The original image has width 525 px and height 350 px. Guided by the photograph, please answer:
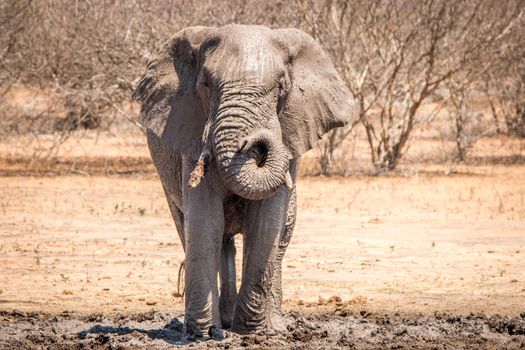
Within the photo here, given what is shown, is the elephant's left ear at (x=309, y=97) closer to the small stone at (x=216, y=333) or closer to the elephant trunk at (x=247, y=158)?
the elephant trunk at (x=247, y=158)

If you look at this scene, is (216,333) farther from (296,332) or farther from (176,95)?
(176,95)

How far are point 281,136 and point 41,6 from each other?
1448 centimetres

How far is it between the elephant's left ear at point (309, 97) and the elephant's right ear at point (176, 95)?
1.71 ft

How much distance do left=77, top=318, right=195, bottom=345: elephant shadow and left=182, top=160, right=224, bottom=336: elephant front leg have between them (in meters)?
0.21

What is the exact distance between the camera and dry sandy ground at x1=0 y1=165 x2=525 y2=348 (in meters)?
7.98

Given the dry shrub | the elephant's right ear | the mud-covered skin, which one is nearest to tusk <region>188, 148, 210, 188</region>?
the mud-covered skin

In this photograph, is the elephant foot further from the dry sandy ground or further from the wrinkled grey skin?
the dry sandy ground

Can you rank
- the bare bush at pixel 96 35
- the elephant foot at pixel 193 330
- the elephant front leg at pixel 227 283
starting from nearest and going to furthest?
the elephant foot at pixel 193 330 < the elephant front leg at pixel 227 283 < the bare bush at pixel 96 35

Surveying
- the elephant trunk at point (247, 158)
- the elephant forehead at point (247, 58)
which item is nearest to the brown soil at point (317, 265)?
the elephant trunk at point (247, 158)

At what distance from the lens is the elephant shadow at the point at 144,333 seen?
740 centimetres

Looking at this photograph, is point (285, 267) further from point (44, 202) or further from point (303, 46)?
point (44, 202)

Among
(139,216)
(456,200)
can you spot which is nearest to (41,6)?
(139,216)

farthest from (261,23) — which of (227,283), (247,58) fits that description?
(247,58)

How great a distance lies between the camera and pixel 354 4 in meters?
19.7
